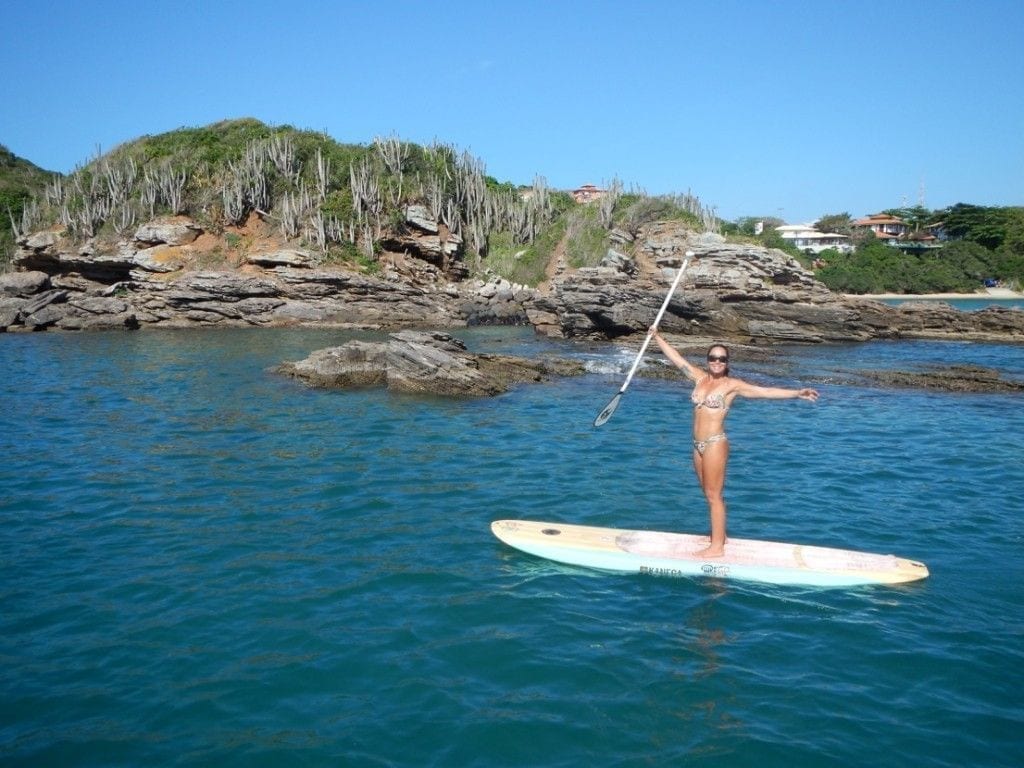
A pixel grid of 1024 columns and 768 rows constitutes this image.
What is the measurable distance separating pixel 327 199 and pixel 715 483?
44.2 meters

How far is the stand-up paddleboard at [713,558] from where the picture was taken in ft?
26.5

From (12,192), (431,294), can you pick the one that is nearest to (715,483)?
(431,294)

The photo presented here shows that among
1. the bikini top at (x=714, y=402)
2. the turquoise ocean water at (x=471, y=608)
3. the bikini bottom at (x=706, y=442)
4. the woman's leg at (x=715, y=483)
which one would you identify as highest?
the bikini top at (x=714, y=402)

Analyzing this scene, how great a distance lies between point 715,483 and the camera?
26.8 feet

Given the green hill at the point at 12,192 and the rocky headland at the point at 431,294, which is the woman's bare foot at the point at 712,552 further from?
the green hill at the point at 12,192

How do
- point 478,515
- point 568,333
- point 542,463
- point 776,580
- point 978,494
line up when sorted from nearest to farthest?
1. point 776,580
2. point 478,515
3. point 978,494
4. point 542,463
5. point 568,333

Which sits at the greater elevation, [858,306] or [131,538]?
[858,306]

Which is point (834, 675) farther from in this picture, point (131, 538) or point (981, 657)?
point (131, 538)

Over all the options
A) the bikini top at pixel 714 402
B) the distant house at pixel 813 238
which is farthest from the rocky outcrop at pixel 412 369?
the distant house at pixel 813 238

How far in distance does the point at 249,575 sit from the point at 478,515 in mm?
3142

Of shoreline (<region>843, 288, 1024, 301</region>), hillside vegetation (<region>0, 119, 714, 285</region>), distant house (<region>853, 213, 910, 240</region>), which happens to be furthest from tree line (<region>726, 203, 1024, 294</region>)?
hillside vegetation (<region>0, 119, 714, 285</region>)

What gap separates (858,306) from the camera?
1485 inches

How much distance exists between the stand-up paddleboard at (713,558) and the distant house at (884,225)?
310ft

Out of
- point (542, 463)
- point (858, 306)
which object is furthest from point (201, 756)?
point (858, 306)
